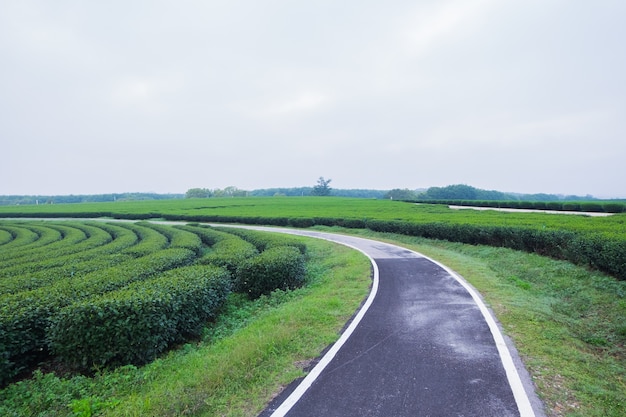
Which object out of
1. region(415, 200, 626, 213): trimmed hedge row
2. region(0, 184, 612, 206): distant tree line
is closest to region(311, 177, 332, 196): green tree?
region(0, 184, 612, 206): distant tree line

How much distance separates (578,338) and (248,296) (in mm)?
8051

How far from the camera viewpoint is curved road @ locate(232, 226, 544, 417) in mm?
3914

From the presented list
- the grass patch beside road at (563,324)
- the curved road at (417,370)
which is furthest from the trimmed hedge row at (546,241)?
the curved road at (417,370)

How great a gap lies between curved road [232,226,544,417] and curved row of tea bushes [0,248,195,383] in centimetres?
499

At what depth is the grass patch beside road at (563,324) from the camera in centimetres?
417

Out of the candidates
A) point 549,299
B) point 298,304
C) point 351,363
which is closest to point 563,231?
point 549,299

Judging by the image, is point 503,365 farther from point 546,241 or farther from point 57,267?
point 57,267

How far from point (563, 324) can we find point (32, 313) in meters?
10.1

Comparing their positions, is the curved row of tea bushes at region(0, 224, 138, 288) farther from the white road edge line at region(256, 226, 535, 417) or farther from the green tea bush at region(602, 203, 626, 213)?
the green tea bush at region(602, 203, 626, 213)

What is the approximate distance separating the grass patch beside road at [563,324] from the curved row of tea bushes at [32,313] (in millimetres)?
8032

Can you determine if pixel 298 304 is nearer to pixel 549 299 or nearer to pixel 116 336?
pixel 116 336

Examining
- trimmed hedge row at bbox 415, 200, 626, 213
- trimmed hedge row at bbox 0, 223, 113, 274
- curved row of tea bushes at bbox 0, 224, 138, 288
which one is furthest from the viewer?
trimmed hedge row at bbox 415, 200, 626, 213

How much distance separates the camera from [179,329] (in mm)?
7203

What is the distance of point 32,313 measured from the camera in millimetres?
6293
